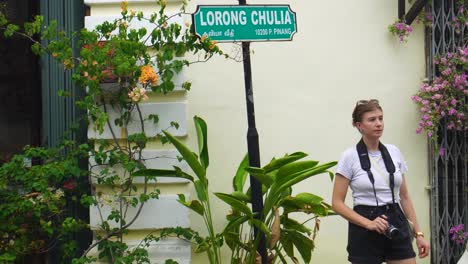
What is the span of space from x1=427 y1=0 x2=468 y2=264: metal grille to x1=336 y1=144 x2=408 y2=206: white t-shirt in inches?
66.4

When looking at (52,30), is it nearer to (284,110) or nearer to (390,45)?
(284,110)

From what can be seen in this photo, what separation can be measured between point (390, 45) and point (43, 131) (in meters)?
3.15

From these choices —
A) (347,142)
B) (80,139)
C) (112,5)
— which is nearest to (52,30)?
(112,5)

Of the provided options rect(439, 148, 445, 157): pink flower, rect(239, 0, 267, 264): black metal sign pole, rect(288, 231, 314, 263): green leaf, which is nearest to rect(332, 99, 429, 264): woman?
rect(239, 0, 267, 264): black metal sign pole

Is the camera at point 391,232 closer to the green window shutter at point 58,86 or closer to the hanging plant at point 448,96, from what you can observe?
the hanging plant at point 448,96

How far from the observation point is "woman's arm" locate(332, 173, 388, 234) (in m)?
4.50

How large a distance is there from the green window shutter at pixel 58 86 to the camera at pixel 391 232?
9.58ft

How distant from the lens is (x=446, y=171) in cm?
634

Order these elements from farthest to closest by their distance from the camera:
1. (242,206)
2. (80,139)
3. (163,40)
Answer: (80,139) → (163,40) → (242,206)

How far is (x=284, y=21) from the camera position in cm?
486

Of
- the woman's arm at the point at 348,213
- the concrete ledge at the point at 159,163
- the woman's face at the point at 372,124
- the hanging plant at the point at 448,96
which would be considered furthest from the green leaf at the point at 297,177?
the hanging plant at the point at 448,96

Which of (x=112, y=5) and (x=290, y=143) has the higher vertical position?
(x=112, y=5)

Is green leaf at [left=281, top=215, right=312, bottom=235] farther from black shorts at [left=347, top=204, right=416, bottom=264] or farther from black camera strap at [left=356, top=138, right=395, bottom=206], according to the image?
black camera strap at [left=356, top=138, right=395, bottom=206]

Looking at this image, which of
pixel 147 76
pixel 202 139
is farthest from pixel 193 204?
pixel 147 76
